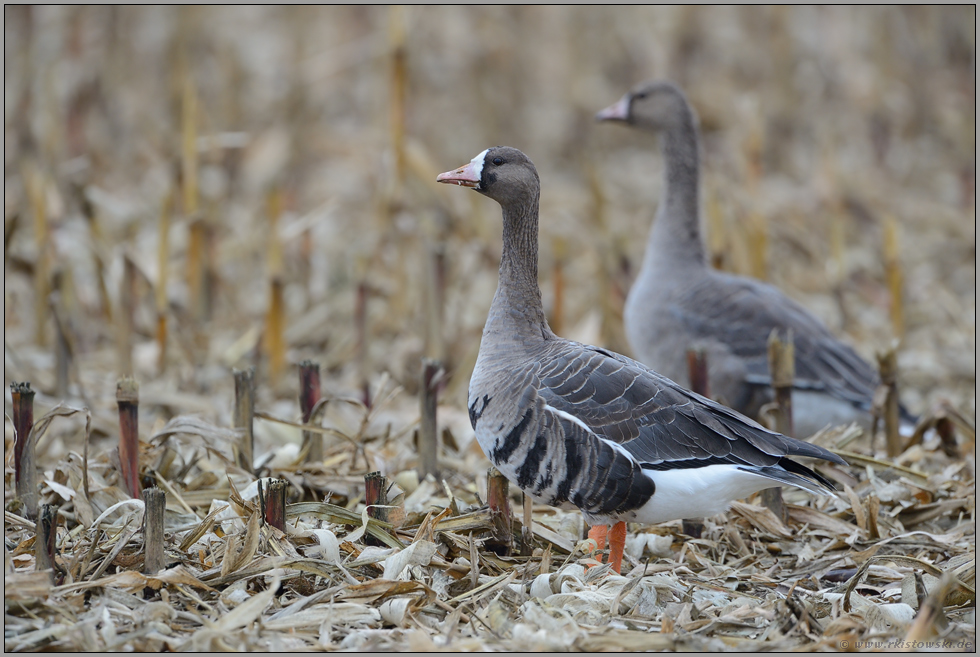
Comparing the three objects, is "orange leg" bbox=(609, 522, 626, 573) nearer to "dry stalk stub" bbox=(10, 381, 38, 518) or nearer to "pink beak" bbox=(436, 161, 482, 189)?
"pink beak" bbox=(436, 161, 482, 189)

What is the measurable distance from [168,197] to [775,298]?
14.6 feet

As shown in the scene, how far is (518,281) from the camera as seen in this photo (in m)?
4.75

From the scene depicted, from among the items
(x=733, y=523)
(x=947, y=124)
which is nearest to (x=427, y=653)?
(x=733, y=523)

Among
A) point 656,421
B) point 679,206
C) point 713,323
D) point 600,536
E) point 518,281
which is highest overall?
point 679,206

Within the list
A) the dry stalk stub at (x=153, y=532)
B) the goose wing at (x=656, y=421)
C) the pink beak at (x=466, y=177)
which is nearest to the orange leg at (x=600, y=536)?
the goose wing at (x=656, y=421)

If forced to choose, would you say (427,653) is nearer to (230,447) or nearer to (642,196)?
(230,447)

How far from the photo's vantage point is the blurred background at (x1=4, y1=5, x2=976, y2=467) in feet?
24.0

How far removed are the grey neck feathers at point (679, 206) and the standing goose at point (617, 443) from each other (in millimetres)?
2749

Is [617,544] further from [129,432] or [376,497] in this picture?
[129,432]

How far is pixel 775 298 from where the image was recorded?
6.78 m

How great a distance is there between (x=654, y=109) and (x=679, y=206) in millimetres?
811

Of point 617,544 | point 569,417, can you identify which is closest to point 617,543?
point 617,544

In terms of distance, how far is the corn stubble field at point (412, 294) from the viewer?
377 cm

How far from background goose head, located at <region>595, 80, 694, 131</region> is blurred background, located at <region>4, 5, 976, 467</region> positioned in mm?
896
